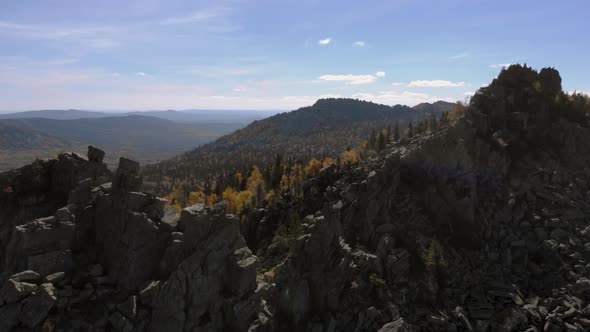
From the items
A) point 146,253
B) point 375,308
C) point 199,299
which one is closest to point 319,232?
point 375,308

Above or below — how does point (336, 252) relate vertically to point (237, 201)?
above

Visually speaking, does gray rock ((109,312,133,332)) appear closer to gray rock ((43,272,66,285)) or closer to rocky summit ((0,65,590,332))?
rocky summit ((0,65,590,332))

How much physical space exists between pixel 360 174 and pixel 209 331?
105 ft

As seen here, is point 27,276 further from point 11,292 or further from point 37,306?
point 37,306

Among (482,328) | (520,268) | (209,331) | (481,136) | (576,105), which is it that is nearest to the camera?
(209,331)

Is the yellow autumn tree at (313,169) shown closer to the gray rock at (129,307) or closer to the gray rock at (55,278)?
the gray rock at (129,307)

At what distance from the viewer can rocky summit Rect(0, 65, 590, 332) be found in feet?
109

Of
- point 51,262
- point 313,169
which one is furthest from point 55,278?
point 313,169

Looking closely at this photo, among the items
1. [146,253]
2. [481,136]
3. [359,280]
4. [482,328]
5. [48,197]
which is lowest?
[482,328]

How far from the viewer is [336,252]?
42344 millimetres

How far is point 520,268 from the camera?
146 feet

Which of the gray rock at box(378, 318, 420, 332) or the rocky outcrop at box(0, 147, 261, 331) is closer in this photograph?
the rocky outcrop at box(0, 147, 261, 331)

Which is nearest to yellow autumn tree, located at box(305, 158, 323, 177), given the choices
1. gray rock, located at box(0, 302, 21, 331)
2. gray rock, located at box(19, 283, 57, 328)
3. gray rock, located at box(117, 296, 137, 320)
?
gray rock, located at box(117, 296, 137, 320)

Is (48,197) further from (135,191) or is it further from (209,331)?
(209,331)
